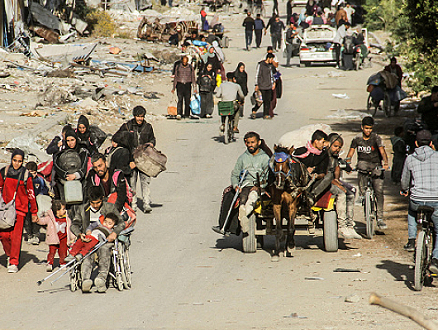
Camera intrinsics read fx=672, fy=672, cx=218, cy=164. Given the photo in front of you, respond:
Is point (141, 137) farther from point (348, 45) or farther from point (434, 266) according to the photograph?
point (348, 45)

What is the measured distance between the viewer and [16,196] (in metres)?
10.5

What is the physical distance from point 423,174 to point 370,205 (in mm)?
2719

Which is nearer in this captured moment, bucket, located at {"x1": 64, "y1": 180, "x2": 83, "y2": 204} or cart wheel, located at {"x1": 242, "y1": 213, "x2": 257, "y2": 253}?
bucket, located at {"x1": 64, "y1": 180, "x2": 83, "y2": 204}

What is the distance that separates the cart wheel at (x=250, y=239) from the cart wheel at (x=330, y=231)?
111 cm

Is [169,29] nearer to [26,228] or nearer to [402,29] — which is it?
[402,29]

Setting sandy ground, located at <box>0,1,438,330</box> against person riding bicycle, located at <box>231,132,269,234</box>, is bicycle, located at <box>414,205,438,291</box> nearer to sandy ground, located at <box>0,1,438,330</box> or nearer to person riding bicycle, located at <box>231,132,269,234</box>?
sandy ground, located at <box>0,1,438,330</box>

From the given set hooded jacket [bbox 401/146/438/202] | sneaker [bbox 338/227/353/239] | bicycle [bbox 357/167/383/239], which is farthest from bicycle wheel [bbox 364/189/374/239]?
hooded jacket [bbox 401/146/438/202]

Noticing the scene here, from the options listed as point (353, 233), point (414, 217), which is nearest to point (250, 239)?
point (353, 233)

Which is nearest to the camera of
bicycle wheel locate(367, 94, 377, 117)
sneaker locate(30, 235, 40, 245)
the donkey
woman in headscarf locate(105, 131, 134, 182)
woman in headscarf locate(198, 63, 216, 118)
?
the donkey

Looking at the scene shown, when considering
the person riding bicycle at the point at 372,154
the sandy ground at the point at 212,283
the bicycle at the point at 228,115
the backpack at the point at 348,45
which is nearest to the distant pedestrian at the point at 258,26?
the backpack at the point at 348,45

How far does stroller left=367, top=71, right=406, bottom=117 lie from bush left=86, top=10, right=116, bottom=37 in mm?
21470

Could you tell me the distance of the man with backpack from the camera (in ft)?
30.3

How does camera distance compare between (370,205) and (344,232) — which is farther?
(370,205)

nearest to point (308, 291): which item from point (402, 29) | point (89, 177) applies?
point (89, 177)
